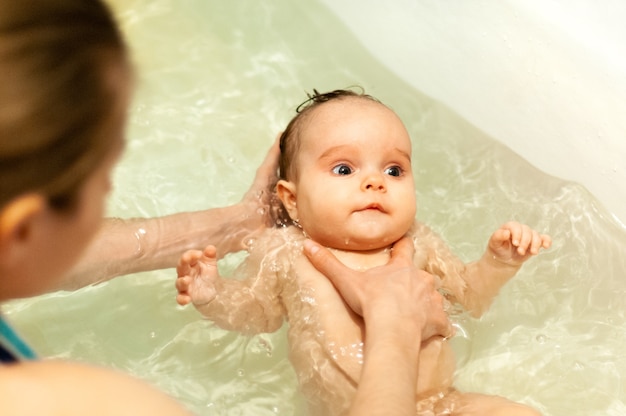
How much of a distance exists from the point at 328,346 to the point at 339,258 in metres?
0.18

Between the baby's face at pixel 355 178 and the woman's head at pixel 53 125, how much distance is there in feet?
2.31

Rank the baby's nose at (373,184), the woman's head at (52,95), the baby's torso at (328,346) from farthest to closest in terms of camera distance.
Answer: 1. the baby's nose at (373,184)
2. the baby's torso at (328,346)
3. the woman's head at (52,95)

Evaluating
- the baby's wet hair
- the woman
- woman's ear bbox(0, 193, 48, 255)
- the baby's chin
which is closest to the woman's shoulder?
the woman

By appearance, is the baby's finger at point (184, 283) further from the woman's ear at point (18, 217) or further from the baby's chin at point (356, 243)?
the woman's ear at point (18, 217)

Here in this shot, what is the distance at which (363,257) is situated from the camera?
4.63ft

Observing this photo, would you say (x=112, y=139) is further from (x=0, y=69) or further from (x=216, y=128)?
(x=216, y=128)

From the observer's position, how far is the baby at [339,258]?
1286 mm

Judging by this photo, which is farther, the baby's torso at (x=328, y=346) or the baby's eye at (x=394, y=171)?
the baby's eye at (x=394, y=171)

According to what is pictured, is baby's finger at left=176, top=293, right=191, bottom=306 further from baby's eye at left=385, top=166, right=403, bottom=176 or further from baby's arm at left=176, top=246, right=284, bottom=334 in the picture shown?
baby's eye at left=385, top=166, right=403, bottom=176

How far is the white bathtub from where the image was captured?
167 centimetres

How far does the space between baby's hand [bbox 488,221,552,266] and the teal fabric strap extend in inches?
34.0

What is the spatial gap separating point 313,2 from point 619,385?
126cm

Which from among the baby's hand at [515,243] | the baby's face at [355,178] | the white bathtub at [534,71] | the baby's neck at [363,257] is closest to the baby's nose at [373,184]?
the baby's face at [355,178]

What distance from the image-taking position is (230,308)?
1.37 metres
